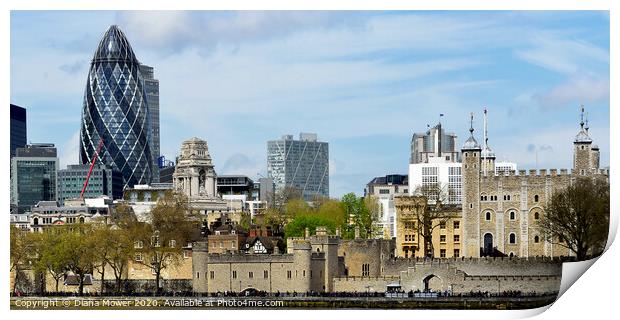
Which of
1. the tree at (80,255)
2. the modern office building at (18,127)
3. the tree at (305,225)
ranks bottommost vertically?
the tree at (80,255)

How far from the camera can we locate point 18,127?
431 feet

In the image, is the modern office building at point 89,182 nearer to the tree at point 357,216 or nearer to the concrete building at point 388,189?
the concrete building at point 388,189

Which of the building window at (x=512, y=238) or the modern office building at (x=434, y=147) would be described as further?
the modern office building at (x=434, y=147)

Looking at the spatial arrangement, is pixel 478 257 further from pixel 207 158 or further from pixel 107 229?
pixel 207 158

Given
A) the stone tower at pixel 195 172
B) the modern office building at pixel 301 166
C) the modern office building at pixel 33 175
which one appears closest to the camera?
the stone tower at pixel 195 172

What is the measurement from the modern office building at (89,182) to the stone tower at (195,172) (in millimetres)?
22874

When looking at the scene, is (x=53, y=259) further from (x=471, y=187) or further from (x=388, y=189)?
(x=388, y=189)

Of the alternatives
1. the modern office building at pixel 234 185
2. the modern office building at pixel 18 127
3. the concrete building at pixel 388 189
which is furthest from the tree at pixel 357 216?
the modern office building at pixel 234 185

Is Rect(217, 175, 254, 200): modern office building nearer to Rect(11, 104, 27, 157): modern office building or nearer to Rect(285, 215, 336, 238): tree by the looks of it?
Rect(11, 104, 27, 157): modern office building

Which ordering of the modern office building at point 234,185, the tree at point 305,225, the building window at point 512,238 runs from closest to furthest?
the building window at point 512,238, the tree at point 305,225, the modern office building at point 234,185

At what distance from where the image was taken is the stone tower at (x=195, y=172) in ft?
447

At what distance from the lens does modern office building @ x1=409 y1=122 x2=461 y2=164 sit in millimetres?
140500

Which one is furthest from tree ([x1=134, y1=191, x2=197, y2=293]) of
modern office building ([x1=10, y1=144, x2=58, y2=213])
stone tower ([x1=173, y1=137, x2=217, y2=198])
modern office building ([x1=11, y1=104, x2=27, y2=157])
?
modern office building ([x1=10, y1=144, x2=58, y2=213])

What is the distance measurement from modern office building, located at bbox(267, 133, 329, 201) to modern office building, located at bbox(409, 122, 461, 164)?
113 ft
